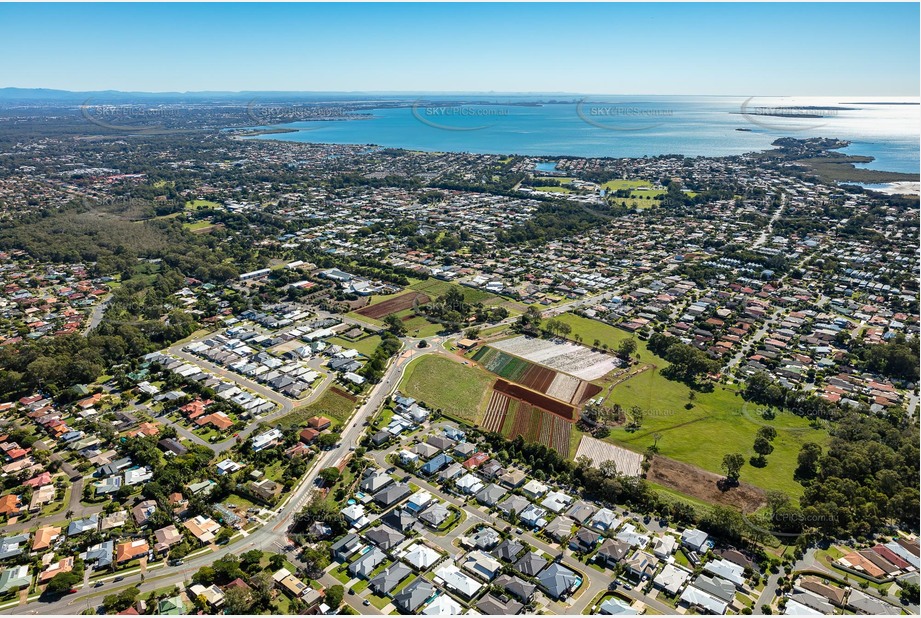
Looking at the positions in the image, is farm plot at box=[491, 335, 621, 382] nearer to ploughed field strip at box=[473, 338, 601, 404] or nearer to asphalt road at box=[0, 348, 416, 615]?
ploughed field strip at box=[473, 338, 601, 404]

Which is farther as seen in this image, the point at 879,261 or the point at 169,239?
the point at 169,239

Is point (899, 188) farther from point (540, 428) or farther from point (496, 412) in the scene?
point (496, 412)

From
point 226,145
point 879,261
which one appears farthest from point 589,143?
point 879,261

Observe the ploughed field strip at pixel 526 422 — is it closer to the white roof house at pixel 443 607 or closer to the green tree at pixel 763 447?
the green tree at pixel 763 447

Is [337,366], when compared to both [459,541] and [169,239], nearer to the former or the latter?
[459,541]

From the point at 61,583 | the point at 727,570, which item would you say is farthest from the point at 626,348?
the point at 61,583
